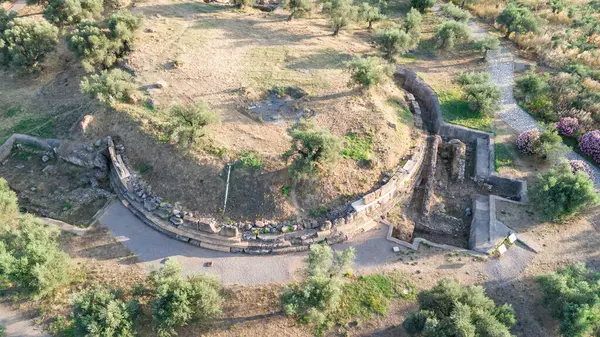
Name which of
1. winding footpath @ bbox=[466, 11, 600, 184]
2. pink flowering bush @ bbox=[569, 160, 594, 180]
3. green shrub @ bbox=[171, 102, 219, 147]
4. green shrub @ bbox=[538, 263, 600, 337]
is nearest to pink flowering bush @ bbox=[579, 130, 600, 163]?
winding footpath @ bbox=[466, 11, 600, 184]

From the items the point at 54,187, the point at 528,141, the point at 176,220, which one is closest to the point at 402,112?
the point at 528,141

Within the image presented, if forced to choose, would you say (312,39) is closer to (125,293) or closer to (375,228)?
(375,228)

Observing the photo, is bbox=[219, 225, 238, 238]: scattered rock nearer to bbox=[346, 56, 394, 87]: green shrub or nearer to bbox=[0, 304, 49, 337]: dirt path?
bbox=[0, 304, 49, 337]: dirt path

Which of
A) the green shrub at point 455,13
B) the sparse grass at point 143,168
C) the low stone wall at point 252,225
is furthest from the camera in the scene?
the green shrub at point 455,13

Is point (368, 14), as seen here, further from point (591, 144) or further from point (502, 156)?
point (591, 144)

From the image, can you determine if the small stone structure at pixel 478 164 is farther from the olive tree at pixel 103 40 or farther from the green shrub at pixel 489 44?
the olive tree at pixel 103 40

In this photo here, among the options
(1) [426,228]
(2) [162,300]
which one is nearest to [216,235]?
(2) [162,300]

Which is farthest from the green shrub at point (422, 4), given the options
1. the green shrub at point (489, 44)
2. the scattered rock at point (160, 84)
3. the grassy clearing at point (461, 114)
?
the scattered rock at point (160, 84)
